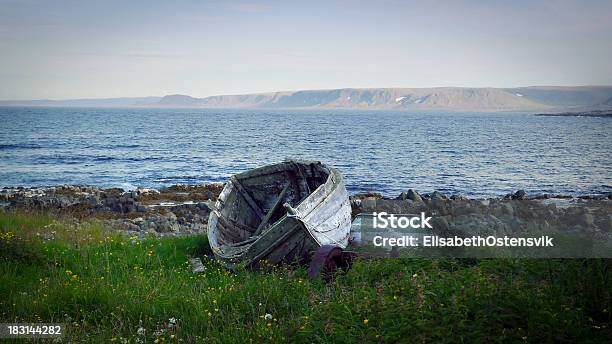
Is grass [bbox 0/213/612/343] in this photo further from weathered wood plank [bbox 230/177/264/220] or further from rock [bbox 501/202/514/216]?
rock [bbox 501/202/514/216]

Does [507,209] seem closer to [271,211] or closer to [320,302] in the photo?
[271,211]

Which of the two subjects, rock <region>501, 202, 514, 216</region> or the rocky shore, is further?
rock <region>501, 202, 514, 216</region>

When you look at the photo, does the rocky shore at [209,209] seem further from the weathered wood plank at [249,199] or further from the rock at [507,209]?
the weathered wood plank at [249,199]

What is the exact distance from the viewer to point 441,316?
22.4ft

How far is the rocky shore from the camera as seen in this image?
1920 cm

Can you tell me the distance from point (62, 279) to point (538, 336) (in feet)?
28.0

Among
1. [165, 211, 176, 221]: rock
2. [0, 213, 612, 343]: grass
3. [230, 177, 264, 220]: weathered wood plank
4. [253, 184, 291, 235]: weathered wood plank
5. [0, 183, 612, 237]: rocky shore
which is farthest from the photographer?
[165, 211, 176, 221]: rock

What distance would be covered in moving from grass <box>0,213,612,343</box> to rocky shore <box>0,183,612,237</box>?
487 centimetres

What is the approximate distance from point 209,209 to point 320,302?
18.3 m

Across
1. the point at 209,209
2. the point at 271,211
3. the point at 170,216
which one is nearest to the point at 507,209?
the point at 271,211

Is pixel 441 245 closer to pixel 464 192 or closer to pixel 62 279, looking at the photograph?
pixel 62 279

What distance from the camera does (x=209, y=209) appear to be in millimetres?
26297

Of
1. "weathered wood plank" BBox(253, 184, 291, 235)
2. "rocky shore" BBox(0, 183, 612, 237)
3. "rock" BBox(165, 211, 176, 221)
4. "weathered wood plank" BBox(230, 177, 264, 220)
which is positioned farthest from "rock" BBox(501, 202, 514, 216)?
"rock" BBox(165, 211, 176, 221)

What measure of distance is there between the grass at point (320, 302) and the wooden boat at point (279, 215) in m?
0.65
